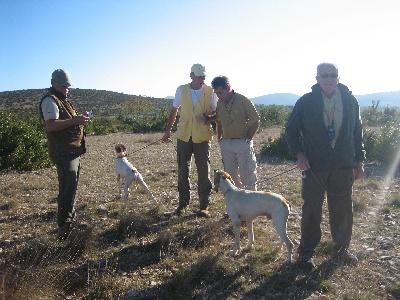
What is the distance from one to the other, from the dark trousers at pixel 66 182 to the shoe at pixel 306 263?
3219 millimetres

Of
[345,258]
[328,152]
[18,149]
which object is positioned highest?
[328,152]

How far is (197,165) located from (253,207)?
2026mm

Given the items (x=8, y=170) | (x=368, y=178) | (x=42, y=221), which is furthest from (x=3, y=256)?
(x=368, y=178)

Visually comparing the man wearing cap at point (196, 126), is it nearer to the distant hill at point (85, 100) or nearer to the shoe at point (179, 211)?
the shoe at point (179, 211)

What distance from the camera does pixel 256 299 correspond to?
3.78 m

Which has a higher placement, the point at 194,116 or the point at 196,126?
the point at 194,116

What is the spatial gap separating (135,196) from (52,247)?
322cm

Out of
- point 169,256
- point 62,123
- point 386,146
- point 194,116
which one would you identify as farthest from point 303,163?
point 386,146

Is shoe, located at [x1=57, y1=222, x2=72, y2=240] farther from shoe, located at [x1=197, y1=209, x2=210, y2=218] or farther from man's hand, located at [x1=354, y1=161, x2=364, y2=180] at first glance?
man's hand, located at [x1=354, y1=161, x2=364, y2=180]

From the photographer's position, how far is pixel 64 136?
16.4 feet

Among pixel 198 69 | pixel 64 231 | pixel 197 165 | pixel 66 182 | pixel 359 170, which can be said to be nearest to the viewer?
pixel 359 170

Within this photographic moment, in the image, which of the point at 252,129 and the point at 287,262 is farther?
the point at 252,129

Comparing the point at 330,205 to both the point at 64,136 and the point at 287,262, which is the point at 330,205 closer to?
the point at 287,262

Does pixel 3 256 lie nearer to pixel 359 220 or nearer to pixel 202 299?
pixel 202 299
